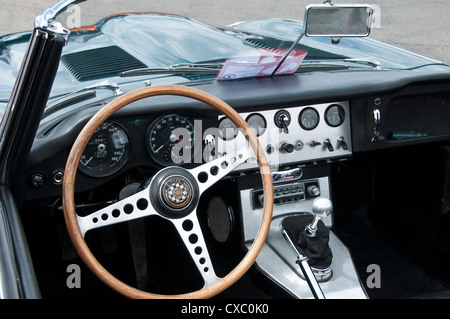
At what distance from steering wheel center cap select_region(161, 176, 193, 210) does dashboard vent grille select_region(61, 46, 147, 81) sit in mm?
1038

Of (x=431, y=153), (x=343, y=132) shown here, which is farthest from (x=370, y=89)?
(x=431, y=153)

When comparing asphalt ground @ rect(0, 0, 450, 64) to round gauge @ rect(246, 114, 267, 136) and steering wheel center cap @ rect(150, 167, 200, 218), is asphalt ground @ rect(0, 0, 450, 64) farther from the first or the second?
steering wheel center cap @ rect(150, 167, 200, 218)

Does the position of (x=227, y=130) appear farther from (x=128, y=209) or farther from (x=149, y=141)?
(x=128, y=209)

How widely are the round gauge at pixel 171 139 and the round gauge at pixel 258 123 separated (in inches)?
13.0

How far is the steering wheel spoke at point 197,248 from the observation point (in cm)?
208

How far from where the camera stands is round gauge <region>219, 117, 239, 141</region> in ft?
8.49

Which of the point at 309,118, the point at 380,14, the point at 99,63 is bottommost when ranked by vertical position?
the point at 309,118

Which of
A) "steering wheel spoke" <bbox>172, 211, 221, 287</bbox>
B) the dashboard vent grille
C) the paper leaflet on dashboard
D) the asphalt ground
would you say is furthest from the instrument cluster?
the asphalt ground

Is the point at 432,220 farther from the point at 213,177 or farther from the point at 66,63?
the point at 66,63

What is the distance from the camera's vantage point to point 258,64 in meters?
2.57

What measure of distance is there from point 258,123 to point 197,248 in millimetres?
818

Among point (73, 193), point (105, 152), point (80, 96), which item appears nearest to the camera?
point (73, 193)

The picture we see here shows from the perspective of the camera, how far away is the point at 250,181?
2.89 meters

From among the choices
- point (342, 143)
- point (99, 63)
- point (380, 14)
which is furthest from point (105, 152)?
point (380, 14)
